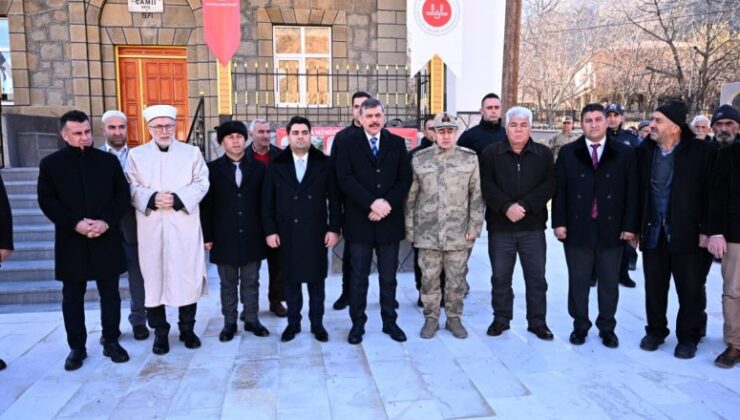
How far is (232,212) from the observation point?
172 inches

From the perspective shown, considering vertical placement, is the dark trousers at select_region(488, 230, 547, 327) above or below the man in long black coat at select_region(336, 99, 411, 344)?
below

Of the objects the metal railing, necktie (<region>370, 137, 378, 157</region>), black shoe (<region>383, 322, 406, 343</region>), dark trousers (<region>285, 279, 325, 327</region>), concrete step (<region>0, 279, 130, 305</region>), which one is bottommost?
concrete step (<region>0, 279, 130, 305</region>)

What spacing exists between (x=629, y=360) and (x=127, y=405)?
3.35 metres

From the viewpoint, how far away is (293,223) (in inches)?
169

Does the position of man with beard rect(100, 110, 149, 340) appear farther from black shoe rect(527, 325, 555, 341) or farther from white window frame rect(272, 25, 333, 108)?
white window frame rect(272, 25, 333, 108)

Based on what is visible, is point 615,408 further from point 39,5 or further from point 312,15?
point 39,5

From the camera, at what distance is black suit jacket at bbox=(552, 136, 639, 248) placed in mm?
4136

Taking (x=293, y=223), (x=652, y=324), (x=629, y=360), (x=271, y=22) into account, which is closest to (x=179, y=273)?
(x=293, y=223)

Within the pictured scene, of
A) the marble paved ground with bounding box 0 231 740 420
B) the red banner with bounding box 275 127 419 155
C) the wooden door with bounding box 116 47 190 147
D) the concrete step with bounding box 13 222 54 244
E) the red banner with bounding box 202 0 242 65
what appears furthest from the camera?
the wooden door with bounding box 116 47 190 147

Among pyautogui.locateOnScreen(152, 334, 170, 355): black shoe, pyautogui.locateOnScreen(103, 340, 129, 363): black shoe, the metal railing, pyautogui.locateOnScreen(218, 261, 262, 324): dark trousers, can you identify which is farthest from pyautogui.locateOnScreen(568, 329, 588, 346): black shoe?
the metal railing

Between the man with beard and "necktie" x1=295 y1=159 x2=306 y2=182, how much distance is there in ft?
4.21

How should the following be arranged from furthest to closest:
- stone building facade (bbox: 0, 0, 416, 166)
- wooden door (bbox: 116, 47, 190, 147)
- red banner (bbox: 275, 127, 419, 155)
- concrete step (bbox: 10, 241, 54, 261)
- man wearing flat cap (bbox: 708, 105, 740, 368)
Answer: wooden door (bbox: 116, 47, 190, 147) → stone building facade (bbox: 0, 0, 416, 166) → red banner (bbox: 275, 127, 419, 155) → concrete step (bbox: 10, 241, 54, 261) → man wearing flat cap (bbox: 708, 105, 740, 368)

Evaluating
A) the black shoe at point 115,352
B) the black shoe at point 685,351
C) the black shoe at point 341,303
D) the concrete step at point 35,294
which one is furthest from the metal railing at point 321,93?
the black shoe at point 685,351

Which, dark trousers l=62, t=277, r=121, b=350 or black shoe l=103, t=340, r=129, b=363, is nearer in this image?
dark trousers l=62, t=277, r=121, b=350
